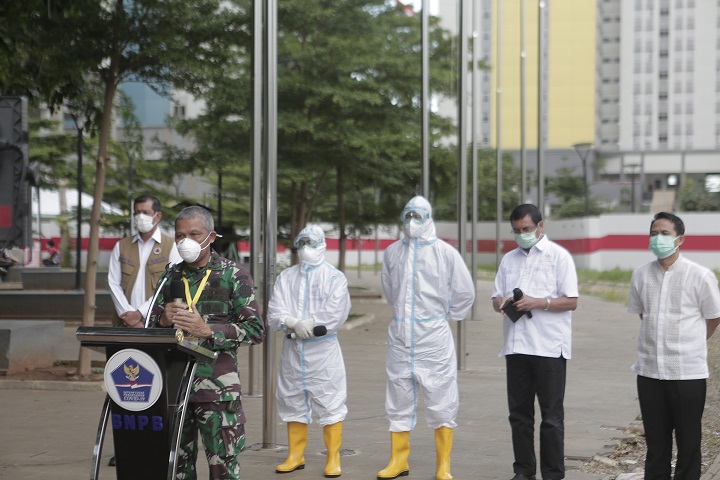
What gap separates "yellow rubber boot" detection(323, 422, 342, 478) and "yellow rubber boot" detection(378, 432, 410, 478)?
31cm

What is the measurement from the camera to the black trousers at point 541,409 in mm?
7605

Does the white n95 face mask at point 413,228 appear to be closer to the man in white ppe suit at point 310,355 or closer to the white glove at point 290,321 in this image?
the man in white ppe suit at point 310,355

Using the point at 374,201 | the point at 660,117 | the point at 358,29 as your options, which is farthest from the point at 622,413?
the point at 660,117

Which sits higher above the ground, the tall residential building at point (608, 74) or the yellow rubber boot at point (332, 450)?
the tall residential building at point (608, 74)

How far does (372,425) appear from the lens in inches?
410

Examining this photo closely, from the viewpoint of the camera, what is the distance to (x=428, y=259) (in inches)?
321

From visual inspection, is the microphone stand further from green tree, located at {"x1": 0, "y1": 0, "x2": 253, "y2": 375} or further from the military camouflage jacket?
green tree, located at {"x1": 0, "y1": 0, "x2": 253, "y2": 375}

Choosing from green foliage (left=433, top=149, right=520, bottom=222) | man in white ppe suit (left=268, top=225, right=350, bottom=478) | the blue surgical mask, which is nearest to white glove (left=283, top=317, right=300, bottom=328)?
man in white ppe suit (left=268, top=225, right=350, bottom=478)

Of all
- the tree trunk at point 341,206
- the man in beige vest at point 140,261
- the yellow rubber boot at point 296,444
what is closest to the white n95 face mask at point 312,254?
the man in beige vest at point 140,261

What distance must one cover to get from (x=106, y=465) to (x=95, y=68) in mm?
6714

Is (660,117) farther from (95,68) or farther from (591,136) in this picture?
(95,68)

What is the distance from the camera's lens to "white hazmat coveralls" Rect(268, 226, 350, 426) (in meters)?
8.16

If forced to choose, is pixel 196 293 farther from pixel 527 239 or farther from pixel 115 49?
pixel 115 49

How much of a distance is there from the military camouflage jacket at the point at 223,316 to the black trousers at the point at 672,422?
2.57 m
